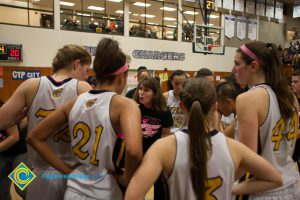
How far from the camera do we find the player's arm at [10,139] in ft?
10.5

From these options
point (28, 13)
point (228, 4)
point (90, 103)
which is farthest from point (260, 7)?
point (90, 103)

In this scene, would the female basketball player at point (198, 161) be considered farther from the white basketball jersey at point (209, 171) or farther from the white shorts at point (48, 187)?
the white shorts at point (48, 187)

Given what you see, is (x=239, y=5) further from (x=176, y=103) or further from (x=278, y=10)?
(x=176, y=103)

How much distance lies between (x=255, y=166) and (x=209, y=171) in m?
0.24

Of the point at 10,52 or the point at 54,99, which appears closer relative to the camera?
the point at 54,99

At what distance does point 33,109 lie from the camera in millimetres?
2266

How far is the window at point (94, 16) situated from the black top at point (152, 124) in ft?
30.8

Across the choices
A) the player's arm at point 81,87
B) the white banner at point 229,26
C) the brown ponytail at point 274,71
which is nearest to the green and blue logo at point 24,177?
the player's arm at point 81,87

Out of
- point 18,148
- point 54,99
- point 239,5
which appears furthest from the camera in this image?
point 239,5

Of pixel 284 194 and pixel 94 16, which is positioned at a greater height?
pixel 94 16

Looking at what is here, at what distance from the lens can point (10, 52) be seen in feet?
34.6

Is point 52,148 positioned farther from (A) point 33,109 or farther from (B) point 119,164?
(B) point 119,164

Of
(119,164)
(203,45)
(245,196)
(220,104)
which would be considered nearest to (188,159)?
(119,164)

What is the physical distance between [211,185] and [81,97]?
0.92 m
